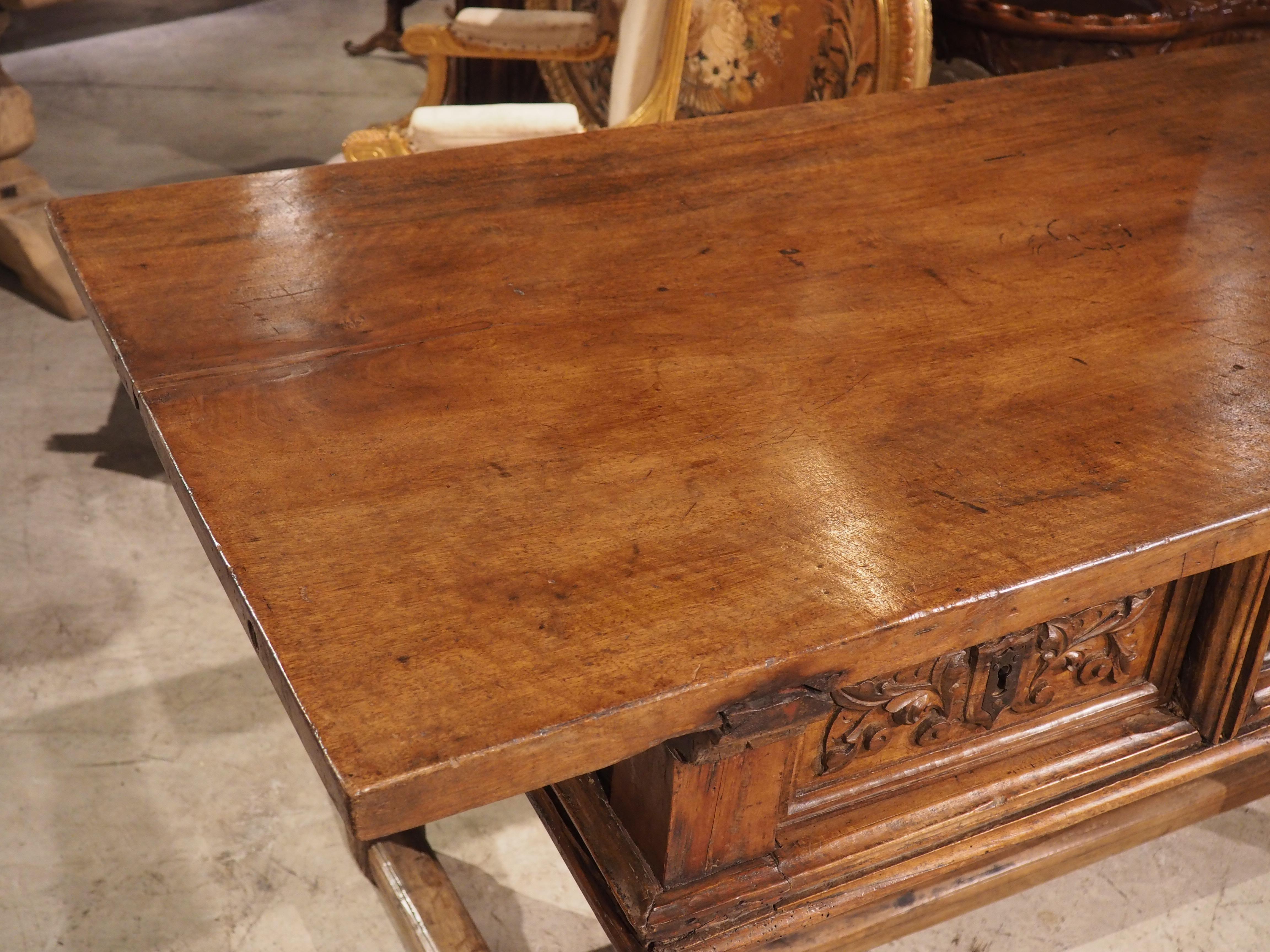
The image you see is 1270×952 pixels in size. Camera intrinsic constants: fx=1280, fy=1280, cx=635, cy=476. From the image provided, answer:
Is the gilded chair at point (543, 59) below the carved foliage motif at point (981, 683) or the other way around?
the other way around

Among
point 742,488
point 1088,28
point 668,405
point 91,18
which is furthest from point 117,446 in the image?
point 91,18

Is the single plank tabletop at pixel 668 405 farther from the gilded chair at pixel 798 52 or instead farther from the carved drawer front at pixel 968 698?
the gilded chair at pixel 798 52

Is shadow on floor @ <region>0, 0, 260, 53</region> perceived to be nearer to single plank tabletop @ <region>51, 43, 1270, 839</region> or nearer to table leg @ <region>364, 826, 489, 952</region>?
single plank tabletop @ <region>51, 43, 1270, 839</region>

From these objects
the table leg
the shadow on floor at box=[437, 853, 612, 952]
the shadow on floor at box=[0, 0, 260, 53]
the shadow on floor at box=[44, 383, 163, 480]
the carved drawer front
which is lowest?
the shadow on floor at box=[437, 853, 612, 952]

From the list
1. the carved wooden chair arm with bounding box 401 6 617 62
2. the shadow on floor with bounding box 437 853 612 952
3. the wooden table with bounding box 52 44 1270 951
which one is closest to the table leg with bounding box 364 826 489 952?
the wooden table with bounding box 52 44 1270 951

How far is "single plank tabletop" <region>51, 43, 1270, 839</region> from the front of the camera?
76 cm

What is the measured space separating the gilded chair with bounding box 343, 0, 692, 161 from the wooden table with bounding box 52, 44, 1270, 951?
0.46 m

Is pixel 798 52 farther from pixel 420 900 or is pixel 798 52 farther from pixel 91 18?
pixel 91 18

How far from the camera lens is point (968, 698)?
1.06 meters

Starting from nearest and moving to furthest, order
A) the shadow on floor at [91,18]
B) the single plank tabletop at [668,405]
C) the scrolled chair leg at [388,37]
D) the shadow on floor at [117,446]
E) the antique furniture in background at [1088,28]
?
the single plank tabletop at [668,405], the shadow on floor at [117,446], the antique furniture in background at [1088,28], the scrolled chair leg at [388,37], the shadow on floor at [91,18]

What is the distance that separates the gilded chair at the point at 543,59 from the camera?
6.12 feet

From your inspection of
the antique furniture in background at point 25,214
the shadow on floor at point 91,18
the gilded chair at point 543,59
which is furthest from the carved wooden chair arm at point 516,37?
the shadow on floor at point 91,18

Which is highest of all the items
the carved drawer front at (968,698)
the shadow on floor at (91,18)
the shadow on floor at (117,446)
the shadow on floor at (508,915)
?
the carved drawer front at (968,698)

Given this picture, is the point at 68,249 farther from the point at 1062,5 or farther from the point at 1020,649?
the point at 1062,5
